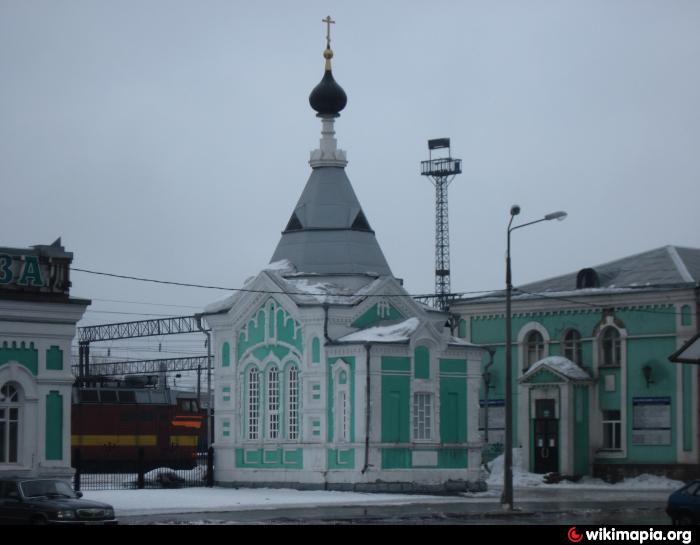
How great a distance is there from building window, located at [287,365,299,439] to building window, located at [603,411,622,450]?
546 inches

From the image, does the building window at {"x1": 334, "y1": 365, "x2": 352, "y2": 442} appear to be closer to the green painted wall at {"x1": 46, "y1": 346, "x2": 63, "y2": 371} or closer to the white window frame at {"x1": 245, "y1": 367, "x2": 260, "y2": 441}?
the white window frame at {"x1": 245, "y1": 367, "x2": 260, "y2": 441}

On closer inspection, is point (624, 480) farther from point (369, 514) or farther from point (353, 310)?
point (369, 514)

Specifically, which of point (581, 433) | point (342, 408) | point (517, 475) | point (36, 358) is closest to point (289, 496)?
point (342, 408)

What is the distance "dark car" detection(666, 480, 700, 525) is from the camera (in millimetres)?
27062

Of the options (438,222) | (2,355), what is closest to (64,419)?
(2,355)

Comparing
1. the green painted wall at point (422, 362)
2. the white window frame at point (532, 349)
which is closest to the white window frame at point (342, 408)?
the green painted wall at point (422, 362)

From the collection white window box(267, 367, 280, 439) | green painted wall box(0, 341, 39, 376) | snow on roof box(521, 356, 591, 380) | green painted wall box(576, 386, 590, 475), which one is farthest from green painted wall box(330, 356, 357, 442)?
green painted wall box(576, 386, 590, 475)

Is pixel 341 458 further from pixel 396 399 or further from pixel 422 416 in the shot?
pixel 422 416

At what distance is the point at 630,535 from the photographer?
20766mm

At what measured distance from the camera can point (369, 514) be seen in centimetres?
3158

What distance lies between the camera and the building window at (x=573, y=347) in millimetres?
52625

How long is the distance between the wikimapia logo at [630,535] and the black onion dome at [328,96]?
93.6ft

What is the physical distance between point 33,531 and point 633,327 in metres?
33.4

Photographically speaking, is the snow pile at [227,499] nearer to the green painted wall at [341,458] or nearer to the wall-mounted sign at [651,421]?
the green painted wall at [341,458]
